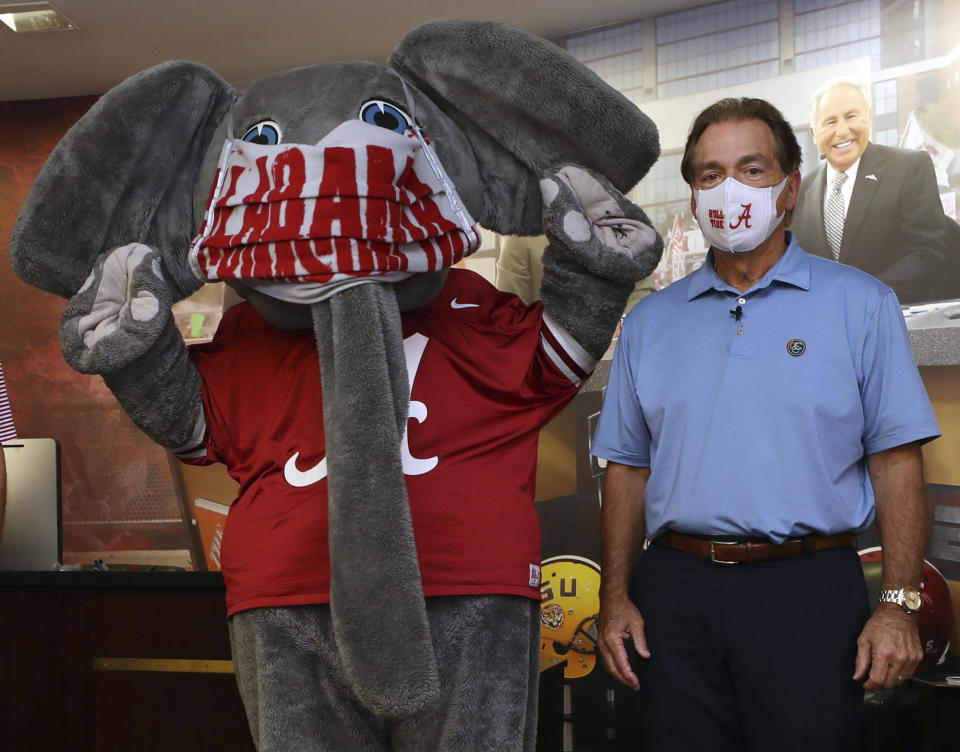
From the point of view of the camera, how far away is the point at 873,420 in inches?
67.4

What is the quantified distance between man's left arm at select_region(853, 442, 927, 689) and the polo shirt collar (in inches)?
13.1

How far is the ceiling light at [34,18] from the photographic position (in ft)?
13.5

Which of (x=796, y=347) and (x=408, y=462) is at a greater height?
(x=796, y=347)

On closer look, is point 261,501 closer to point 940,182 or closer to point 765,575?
point 765,575

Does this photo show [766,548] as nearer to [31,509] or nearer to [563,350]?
[563,350]

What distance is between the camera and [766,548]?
1689mm

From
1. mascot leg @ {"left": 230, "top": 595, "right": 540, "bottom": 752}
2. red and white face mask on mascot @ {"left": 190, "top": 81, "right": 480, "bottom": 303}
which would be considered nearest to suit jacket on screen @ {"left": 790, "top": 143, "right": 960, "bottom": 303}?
red and white face mask on mascot @ {"left": 190, "top": 81, "right": 480, "bottom": 303}

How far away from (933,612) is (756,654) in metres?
1.86

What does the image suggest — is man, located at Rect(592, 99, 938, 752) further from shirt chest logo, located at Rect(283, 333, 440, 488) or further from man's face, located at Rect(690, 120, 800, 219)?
shirt chest logo, located at Rect(283, 333, 440, 488)

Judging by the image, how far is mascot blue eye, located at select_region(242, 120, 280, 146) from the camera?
169 cm

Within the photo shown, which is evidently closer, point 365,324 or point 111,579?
point 365,324

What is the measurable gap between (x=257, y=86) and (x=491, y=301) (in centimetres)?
55

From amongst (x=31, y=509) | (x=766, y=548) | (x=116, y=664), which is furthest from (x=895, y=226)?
Result: (x=31, y=509)

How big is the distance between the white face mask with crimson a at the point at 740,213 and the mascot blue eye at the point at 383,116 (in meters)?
0.55
